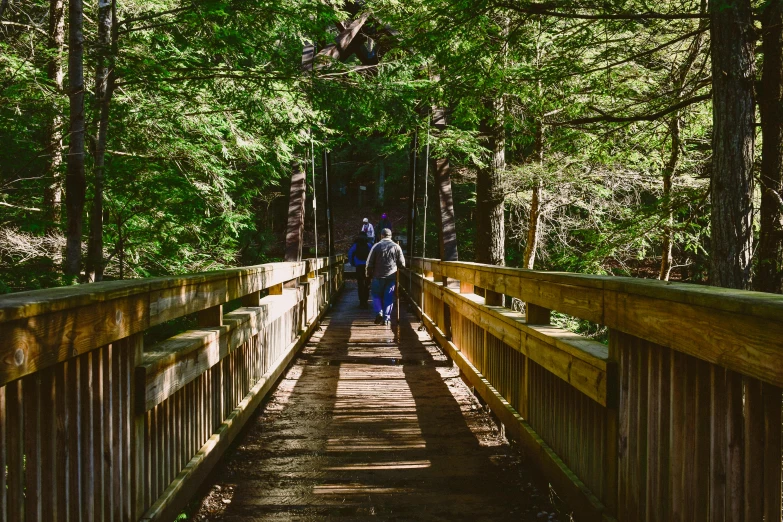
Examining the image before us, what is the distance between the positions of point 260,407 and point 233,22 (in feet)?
12.6

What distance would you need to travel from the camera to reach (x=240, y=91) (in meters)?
7.14

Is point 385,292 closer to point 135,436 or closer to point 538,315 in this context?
point 538,315

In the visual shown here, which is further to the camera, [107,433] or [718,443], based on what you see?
[107,433]

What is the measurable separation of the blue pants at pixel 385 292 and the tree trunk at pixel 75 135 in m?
5.56

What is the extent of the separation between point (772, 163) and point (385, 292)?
6.48 metres

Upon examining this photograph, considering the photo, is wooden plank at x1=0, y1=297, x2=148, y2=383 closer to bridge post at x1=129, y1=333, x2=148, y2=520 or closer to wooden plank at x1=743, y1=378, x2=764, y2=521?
bridge post at x1=129, y1=333, x2=148, y2=520

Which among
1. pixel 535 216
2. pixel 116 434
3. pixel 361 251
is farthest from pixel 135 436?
pixel 361 251

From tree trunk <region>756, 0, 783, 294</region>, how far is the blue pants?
6.02 metres

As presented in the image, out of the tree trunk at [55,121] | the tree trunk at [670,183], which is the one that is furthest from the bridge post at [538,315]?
the tree trunk at [55,121]

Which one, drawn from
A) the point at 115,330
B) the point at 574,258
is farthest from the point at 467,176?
the point at 115,330

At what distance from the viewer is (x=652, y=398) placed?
7.04 feet

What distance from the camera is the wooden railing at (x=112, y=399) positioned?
1.59 meters

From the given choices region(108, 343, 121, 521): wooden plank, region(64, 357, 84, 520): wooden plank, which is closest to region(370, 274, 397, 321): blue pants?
region(108, 343, 121, 521): wooden plank

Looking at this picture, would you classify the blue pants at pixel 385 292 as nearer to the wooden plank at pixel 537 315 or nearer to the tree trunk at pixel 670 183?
the tree trunk at pixel 670 183
